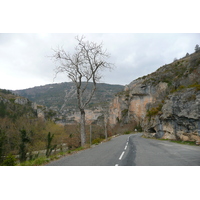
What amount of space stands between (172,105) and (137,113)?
6131 cm

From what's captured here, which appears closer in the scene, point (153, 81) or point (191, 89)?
point (191, 89)

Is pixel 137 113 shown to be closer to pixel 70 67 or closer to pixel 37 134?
pixel 37 134

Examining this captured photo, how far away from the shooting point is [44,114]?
382 feet

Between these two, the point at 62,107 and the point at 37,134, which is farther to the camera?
the point at 62,107

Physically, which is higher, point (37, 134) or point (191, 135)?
point (191, 135)

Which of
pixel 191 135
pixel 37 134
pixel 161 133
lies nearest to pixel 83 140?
pixel 191 135

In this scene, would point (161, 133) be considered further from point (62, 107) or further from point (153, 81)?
point (62, 107)

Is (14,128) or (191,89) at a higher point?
(191,89)

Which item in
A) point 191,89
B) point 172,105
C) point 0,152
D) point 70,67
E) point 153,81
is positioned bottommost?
point 0,152

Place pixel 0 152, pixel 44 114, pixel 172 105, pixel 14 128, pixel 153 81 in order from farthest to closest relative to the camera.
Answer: pixel 44 114 → pixel 153 81 → pixel 14 128 → pixel 0 152 → pixel 172 105

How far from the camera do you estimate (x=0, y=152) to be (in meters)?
24.9

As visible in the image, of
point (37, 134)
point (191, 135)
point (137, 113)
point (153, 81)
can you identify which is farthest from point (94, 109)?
point (191, 135)

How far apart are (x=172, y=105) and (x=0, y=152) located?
26.0 meters

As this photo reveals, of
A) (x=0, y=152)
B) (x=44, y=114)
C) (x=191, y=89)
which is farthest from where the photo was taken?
(x=44, y=114)
